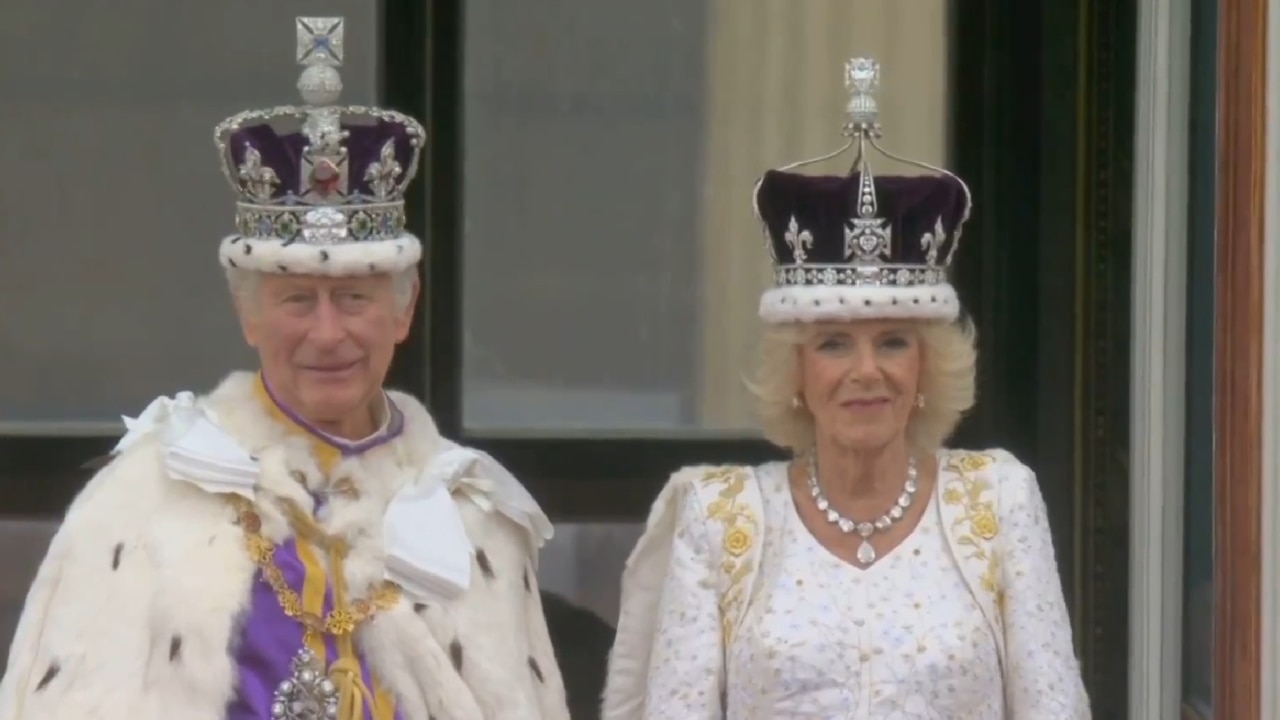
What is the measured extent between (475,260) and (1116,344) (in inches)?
54.6

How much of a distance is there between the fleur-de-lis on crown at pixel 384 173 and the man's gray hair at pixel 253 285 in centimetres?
13

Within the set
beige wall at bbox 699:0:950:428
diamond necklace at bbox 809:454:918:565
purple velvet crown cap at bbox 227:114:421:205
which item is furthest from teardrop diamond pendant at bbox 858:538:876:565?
beige wall at bbox 699:0:950:428

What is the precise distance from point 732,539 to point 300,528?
0.68m

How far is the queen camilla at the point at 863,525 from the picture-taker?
10.4 ft

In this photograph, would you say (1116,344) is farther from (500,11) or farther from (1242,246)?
(500,11)

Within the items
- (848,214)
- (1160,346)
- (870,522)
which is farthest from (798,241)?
(1160,346)

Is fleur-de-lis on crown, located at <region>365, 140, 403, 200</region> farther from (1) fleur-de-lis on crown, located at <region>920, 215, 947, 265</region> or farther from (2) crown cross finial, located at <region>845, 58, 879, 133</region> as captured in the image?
(1) fleur-de-lis on crown, located at <region>920, 215, 947, 265</region>

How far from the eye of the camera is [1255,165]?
3.40 meters

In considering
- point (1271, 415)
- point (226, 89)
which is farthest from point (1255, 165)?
point (226, 89)

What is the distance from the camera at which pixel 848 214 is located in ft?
10.8

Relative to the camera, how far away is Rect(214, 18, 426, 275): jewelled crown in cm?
308

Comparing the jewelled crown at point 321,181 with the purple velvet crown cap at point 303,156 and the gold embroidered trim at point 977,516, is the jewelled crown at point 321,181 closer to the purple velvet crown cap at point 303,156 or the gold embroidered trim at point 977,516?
the purple velvet crown cap at point 303,156

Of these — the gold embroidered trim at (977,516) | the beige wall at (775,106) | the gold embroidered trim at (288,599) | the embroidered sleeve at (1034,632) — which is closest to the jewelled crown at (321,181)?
the gold embroidered trim at (288,599)

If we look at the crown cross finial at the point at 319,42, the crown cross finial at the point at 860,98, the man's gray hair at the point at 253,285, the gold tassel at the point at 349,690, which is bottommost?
the gold tassel at the point at 349,690
